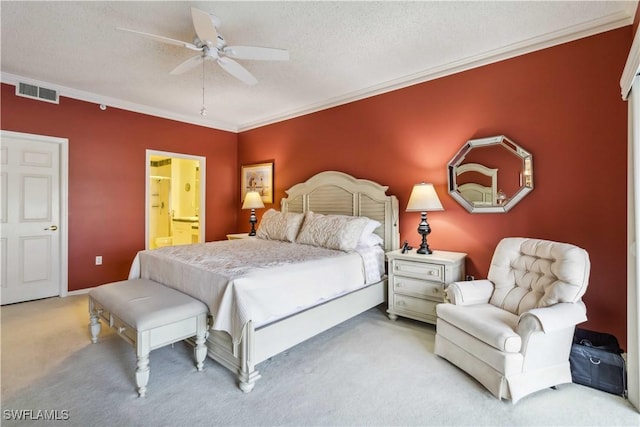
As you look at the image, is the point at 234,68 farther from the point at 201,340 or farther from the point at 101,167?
the point at 101,167

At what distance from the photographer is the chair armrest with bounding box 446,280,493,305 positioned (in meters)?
2.45

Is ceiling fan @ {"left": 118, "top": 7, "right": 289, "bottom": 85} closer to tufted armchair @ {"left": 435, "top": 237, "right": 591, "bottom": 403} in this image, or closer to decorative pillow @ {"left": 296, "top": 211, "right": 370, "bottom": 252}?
decorative pillow @ {"left": 296, "top": 211, "right": 370, "bottom": 252}

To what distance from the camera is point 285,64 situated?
3203mm

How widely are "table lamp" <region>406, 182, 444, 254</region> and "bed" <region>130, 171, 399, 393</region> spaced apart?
452 millimetres

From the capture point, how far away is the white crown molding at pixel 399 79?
2.46 metres

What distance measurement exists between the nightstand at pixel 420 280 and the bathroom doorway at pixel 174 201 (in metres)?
4.23

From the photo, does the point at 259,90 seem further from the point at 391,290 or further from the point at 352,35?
the point at 391,290

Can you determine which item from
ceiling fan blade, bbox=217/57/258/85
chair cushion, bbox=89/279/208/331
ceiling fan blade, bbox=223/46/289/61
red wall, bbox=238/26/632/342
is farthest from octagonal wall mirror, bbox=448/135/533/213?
chair cushion, bbox=89/279/208/331

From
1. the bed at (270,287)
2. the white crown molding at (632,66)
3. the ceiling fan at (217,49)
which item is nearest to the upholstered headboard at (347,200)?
the bed at (270,287)

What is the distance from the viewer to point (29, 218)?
3773 millimetres

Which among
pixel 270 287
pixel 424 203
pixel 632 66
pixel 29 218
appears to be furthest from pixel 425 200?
pixel 29 218

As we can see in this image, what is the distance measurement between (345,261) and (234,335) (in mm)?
1259

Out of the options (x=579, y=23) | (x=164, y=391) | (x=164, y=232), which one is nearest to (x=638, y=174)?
(x=579, y=23)

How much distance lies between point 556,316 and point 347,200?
254cm
